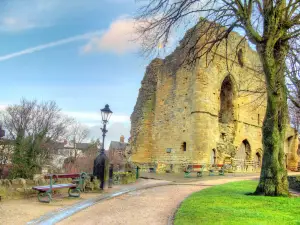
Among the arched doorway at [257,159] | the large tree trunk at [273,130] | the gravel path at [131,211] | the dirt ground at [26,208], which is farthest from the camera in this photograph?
the arched doorway at [257,159]

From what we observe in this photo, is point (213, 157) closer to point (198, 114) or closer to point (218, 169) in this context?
point (218, 169)

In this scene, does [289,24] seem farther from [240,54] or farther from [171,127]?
[240,54]

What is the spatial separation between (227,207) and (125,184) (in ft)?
24.1

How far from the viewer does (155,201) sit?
996 cm

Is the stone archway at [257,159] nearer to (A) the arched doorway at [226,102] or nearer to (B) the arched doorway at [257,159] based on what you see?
(B) the arched doorway at [257,159]

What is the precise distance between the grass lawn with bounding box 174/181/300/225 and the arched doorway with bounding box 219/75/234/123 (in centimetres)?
1900

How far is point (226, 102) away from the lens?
28875mm

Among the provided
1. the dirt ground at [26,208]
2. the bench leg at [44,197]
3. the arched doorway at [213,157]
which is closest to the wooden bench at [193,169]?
the arched doorway at [213,157]

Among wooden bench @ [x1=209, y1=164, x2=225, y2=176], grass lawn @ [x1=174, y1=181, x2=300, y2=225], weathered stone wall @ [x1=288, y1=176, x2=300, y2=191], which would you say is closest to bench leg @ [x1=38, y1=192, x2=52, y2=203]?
grass lawn @ [x1=174, y1=181, x2=300, y2=225]

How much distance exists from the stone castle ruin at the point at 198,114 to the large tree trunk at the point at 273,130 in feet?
38.4

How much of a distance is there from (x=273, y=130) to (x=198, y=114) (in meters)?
13.4

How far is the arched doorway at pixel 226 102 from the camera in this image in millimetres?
28172

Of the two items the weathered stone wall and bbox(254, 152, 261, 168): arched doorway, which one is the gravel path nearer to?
the weathered stone wall

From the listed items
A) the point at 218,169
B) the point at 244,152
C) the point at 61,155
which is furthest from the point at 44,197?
the point at 61,155
